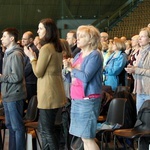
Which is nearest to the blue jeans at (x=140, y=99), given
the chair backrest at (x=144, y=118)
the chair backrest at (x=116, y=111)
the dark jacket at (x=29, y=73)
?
the chair backrest at (x=116, y=111)

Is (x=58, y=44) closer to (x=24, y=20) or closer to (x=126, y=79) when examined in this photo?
(x=126, y=79)

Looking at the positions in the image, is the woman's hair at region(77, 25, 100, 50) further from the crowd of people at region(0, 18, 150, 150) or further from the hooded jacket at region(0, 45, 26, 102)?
the hooded jacket at region(0, 45, 26, 102)

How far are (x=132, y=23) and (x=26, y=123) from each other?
10.5m

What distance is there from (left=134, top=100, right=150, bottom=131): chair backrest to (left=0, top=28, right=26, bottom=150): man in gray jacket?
124cm

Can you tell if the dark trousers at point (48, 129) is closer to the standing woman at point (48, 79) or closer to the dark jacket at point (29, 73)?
the standing woman at point (48, 79)

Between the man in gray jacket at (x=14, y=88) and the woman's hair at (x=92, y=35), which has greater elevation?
the woman's hair at (x=92, y=35)

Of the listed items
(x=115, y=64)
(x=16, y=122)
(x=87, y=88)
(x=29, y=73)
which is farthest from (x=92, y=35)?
(x=115, y=64)

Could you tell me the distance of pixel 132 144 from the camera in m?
5.23

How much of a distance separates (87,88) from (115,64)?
2771 millimetres

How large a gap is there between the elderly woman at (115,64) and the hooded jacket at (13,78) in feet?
6.77

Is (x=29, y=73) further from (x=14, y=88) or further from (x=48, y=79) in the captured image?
(x=48, y=79)

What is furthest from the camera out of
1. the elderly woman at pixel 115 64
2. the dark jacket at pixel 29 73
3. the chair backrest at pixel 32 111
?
the elderly woman at pixel 115 64

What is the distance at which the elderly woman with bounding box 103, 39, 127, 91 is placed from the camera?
6445 mm

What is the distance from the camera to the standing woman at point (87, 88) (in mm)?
3729
